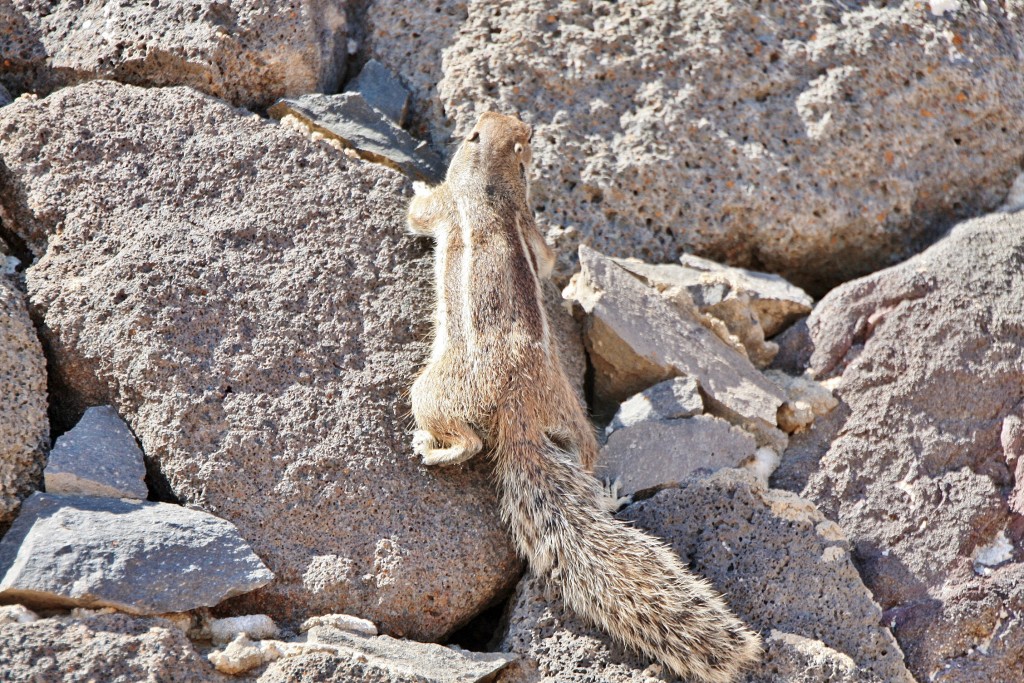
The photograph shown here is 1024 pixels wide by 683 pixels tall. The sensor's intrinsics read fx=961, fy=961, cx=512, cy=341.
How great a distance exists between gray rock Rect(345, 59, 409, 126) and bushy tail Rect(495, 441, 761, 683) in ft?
8.14

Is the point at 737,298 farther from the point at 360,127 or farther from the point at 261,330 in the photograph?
the point at 261,330

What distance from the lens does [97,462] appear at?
4.10 metres

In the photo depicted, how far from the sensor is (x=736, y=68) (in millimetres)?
5859

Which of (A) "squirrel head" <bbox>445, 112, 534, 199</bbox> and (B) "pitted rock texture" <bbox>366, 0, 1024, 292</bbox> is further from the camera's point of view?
(B) "pitted rock texture" <bbox>366, 0, 1024, 292</bbox>

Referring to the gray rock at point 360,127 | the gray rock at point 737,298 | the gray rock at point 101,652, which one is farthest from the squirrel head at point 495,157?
the gray rock at point 101,652

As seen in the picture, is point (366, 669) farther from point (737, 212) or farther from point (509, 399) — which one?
point (737, 212)

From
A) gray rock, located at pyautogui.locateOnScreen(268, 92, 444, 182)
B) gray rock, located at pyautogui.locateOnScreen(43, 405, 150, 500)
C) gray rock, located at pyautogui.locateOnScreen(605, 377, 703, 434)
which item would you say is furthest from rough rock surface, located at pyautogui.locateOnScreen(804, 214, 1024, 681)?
gray rock, located at pyautogui.locateOnScreen(43, 405, 150, 500)

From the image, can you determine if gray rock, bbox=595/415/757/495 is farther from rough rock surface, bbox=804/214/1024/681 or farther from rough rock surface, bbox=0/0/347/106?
rough rock surface, bbox=0/0/347/106

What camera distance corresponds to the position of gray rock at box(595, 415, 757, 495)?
4.68m

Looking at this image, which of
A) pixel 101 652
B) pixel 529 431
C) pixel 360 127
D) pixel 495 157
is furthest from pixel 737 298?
pixel 101 652

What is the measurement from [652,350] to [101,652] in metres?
2.93

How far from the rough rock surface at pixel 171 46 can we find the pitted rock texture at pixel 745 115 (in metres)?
0.70

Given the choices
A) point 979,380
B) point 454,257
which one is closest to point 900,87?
point 979,380

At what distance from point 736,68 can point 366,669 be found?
4138 millimetres
